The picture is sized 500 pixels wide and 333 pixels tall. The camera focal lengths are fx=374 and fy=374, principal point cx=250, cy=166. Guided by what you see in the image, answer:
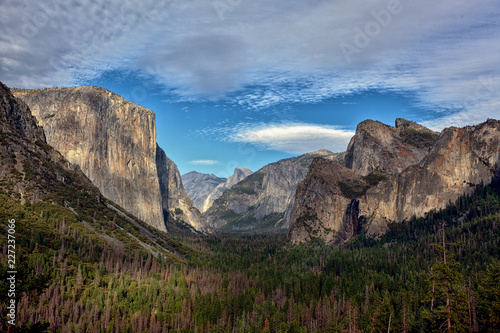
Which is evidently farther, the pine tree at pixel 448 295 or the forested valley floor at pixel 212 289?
the forested valley floor at pixel 212 289

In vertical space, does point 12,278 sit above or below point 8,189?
below

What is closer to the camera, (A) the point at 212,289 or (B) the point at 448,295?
(B) the point at 448,295

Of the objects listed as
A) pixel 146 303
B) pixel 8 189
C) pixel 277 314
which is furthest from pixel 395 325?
pixel 8 189

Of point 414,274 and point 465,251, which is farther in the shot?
point 465,251

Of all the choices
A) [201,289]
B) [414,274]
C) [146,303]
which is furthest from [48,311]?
[414,274]

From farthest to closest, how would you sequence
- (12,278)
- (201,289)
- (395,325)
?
(201,289)
(395,325)
(12,278)

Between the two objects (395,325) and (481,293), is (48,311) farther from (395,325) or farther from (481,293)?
(481,293)

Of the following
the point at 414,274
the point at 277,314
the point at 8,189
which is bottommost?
the point at 277,314

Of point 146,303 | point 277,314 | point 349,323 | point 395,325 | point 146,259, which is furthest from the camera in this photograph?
point 146,259

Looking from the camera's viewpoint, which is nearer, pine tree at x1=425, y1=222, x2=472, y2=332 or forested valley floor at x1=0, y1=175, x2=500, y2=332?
pine tree at x1=425, y1=222, x2=472, y2=332

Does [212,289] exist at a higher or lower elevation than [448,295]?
lower
